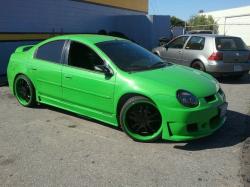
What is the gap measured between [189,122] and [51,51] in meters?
3.03

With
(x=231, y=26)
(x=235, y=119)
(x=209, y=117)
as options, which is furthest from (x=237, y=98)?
(x=231, y=26)

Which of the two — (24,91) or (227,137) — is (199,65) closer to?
(227,137)

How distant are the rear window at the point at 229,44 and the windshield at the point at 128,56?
178 inches

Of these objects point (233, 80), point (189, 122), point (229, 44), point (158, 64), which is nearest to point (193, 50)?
point (229, 44)

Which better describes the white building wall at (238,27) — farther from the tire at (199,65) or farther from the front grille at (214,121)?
the front grille at (214,121)

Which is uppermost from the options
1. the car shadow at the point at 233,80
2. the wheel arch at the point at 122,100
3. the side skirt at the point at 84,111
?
the wheel arch at the point at 122,100

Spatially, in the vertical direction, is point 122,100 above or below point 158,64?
below

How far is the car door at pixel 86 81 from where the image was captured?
5.38m

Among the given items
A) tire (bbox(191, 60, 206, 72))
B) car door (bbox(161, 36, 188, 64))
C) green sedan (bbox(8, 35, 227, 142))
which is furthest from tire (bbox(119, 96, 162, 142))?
car door (bbox(161, 36, 188, 64))

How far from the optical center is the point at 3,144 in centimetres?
506

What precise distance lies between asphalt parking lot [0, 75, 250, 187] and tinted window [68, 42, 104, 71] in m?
0.99

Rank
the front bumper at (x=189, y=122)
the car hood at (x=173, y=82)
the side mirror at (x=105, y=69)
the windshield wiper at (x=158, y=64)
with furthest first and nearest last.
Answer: the windshield wiper at (x=158, y=64) → the side mirror at (x=105, y=69) → the car hood at (x=173, y=82) → the front bumper at (x=189, y=122)

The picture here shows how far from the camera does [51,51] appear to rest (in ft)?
21.1

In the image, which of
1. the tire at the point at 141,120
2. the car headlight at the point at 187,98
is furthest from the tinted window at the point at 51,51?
the car headlight at the point at 187,98
